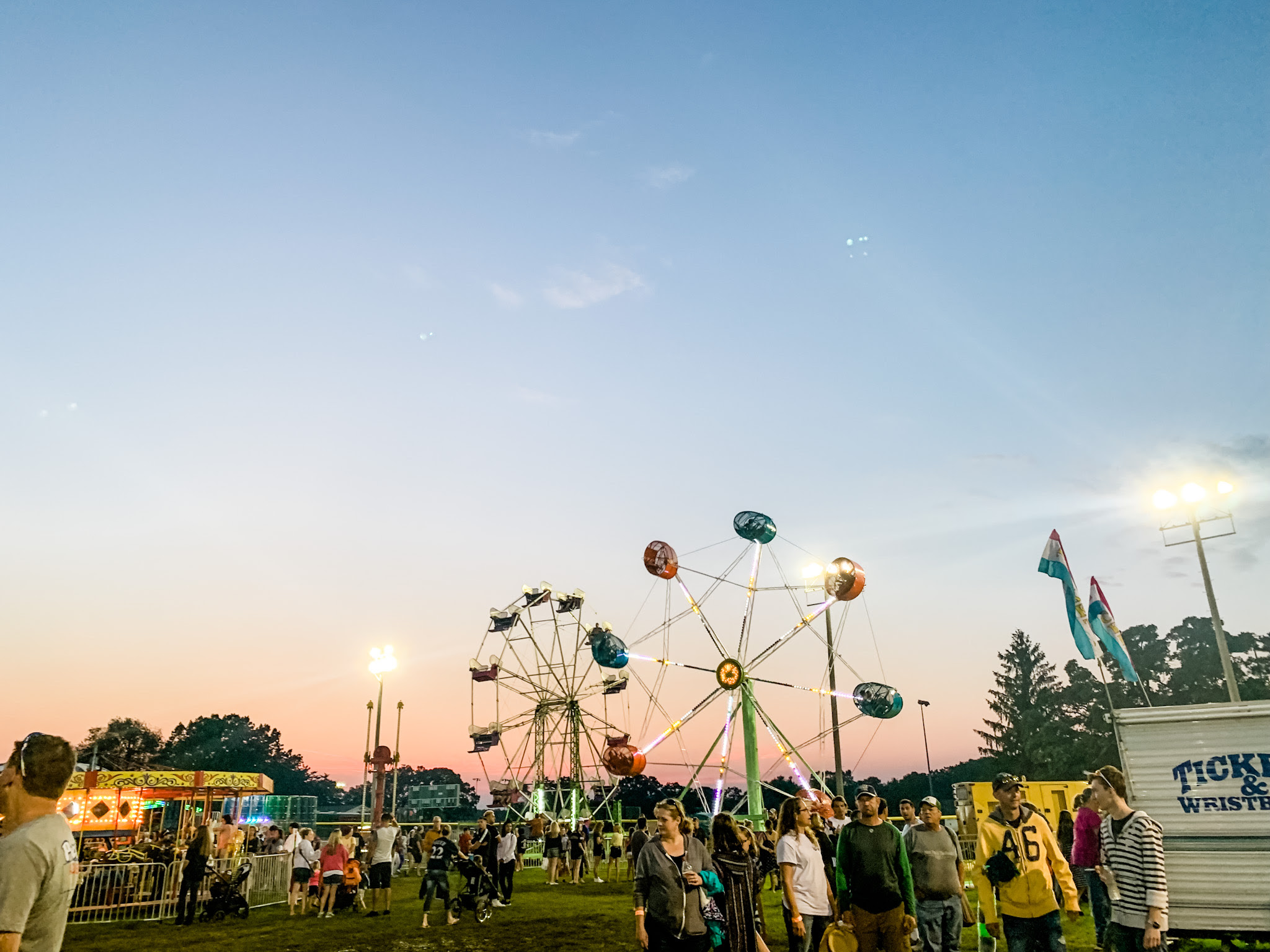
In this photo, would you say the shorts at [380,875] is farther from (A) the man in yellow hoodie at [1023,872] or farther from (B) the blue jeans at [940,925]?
(A) the man in yellow hoodie at [1023,872]

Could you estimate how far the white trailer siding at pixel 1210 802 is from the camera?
7391mm

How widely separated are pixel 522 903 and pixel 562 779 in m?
24.4

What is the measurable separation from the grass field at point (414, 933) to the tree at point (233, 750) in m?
113

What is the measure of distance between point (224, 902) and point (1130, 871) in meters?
17.2

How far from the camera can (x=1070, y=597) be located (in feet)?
47.5

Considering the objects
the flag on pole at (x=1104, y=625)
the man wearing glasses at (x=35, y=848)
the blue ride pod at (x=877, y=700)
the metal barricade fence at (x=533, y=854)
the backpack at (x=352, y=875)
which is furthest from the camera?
the metal barricade fence at (x=533, y=854)

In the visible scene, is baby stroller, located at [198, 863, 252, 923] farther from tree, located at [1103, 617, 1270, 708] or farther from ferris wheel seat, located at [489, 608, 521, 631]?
tree, located at [1103, 617, 1270, 708]

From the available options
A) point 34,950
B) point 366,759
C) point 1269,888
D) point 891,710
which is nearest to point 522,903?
point 891,710

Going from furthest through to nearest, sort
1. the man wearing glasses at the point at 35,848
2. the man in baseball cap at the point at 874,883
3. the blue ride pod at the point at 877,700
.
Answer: the blue ride pod at the point at 877,700
the man in baseball cap at the point at 874,883
the man wearing glasses at the point at 35,848

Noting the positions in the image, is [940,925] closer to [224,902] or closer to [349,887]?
[349,887]

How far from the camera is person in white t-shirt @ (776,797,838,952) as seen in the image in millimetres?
7012

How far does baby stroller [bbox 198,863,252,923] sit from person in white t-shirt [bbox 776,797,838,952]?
14080mm

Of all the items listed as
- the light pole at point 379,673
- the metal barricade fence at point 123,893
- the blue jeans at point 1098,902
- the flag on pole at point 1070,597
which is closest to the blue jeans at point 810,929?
the blue jeans at point 1098,902

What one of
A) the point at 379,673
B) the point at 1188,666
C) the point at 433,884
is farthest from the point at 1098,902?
the point at 1188,666
